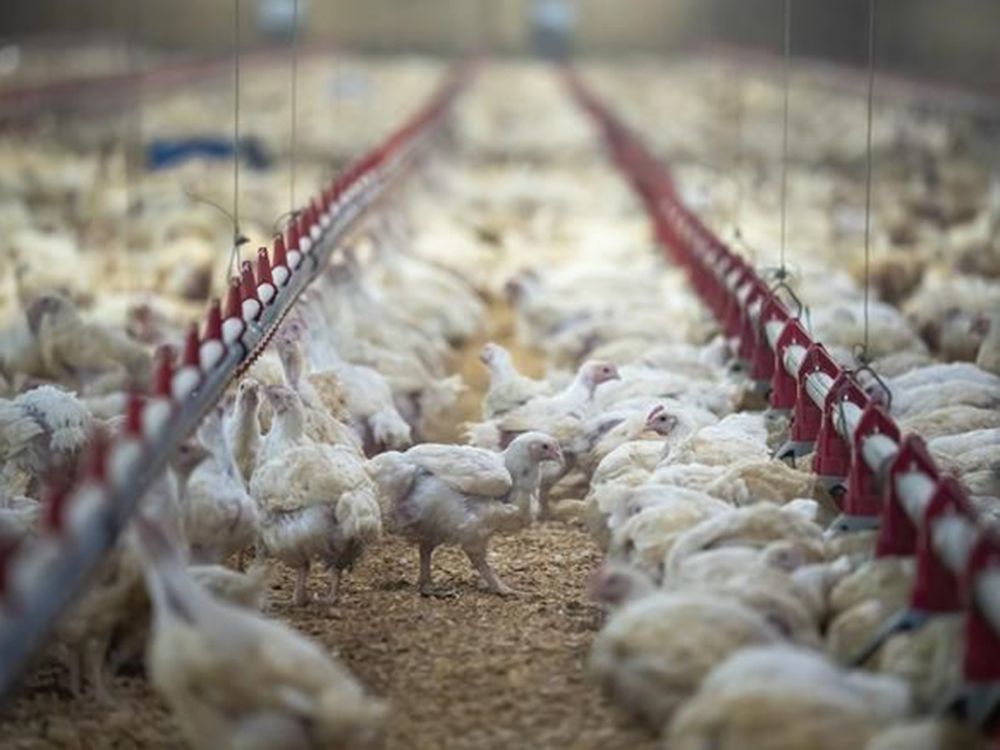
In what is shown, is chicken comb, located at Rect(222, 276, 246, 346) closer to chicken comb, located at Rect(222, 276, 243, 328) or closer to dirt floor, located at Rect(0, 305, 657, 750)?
chicken comb, located at Rect(222, 276, 243, 328)

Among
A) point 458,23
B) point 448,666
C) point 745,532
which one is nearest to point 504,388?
point 448,666

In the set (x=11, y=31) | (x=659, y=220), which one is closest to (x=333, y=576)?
(x=659, y=220)

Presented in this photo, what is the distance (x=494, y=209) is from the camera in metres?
18.0

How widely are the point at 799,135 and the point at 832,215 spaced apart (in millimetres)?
9676

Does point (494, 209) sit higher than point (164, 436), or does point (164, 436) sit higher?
point (164, 436)

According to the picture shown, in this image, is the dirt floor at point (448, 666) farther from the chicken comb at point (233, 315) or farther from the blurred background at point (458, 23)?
the blurred background at point (458, 23)

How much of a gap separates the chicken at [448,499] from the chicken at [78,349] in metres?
3.07

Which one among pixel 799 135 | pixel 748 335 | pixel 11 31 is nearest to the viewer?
pixel 748 335

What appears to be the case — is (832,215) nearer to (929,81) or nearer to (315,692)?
(929,81)

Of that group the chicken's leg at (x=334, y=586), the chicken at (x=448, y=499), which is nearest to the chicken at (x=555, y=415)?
the chicken at (x=448, y=499)

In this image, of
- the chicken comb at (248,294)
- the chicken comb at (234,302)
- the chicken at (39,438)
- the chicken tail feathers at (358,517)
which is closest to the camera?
the chicken tail feathers at (358,517)

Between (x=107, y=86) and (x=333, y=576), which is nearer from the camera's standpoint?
(x=333, y=576)

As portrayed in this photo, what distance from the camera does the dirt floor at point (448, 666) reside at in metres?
5.32

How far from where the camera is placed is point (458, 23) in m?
47.1
